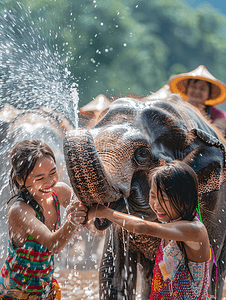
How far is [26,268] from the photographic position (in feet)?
4.22

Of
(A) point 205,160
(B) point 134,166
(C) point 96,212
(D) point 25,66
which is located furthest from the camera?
(D) point 25,66

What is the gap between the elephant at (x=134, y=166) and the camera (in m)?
1.18

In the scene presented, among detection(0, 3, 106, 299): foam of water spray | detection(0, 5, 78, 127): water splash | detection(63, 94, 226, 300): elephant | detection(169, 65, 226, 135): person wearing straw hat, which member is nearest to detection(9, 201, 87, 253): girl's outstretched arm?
detection(63, 94, 226, 300): elephant

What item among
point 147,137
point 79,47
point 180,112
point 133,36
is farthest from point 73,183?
point 133,36

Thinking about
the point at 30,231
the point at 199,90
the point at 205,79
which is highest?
the point at 205,79

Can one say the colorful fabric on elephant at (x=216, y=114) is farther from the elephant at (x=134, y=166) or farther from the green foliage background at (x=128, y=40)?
the green foliage background at (x=128, y=40)

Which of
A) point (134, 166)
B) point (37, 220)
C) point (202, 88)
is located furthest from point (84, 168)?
point (202, 88)

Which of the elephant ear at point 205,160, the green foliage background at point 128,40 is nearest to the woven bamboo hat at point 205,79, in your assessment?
the elephant ear at point 205,160

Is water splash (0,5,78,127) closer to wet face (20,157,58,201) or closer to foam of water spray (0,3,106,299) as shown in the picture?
foam of water spray (0,3,106,299)

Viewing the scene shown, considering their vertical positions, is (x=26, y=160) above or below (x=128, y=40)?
below

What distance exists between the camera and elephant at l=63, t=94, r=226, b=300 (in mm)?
1181

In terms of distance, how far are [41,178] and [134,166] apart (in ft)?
1.56

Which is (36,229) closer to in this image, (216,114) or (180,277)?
(180,277)

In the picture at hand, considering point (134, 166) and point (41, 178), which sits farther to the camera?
point (134, 166)
